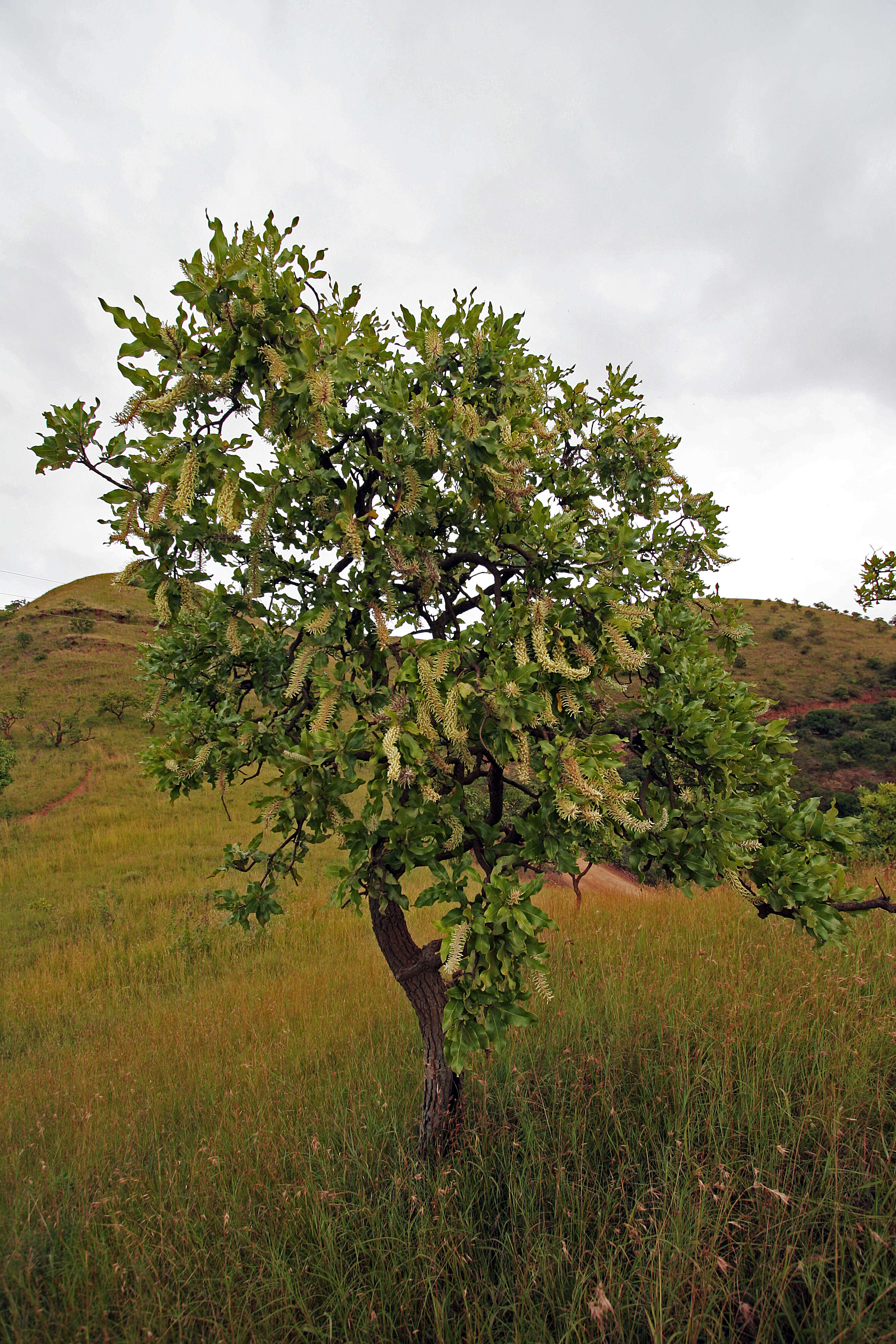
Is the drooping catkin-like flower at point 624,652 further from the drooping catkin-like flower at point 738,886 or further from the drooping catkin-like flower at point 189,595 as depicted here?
the drooping catkin-like flower at point 189,595

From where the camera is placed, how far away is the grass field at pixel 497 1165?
7.92 ft

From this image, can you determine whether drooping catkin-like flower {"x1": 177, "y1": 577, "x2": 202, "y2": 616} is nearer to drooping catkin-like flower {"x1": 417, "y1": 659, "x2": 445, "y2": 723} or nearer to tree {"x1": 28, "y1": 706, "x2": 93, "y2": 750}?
drooping catkin-like flower {"x1": 417, "y1": 659, "x2": 445, "y2": 723}

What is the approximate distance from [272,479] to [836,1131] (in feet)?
12.8

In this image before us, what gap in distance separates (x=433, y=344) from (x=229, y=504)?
1227mm

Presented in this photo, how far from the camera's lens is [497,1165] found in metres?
3.23

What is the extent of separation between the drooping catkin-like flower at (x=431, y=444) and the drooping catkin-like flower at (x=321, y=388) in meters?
0.39

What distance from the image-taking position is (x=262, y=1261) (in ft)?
8.95

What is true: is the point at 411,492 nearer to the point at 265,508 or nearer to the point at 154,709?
the point at 265,508

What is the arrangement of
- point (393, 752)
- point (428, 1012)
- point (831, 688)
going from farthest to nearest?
point (831, 688) < point (428, 1012) < point (393, 752)

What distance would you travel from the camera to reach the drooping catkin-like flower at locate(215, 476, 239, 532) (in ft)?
6.57

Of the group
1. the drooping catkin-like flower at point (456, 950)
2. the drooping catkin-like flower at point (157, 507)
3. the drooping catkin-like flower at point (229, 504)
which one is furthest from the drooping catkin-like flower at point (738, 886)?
the drooping catkin-like flower at point (157, 507)

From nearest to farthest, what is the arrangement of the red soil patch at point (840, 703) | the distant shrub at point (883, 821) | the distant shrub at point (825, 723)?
the distant shrub at point (883, 821), the distant shrub at point (825, 723), the red soil patch at point (840, 703)

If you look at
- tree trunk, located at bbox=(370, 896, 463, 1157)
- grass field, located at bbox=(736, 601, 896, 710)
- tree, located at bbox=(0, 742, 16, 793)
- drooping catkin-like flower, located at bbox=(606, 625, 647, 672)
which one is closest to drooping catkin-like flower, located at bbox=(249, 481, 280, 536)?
drooping catkin-like flower, located at bbox=(606, 625, 647, 672)

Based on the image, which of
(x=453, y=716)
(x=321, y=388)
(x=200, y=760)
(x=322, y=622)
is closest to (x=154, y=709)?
(x=200, y=760)
